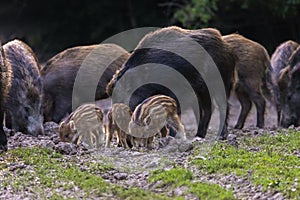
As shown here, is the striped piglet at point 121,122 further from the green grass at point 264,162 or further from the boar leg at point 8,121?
the boar leg at point 8,121

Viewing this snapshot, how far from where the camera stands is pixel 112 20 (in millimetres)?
17281

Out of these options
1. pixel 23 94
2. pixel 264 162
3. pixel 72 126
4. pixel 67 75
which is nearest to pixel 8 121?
pixel 23 94

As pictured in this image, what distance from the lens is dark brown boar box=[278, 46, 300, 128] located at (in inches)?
426

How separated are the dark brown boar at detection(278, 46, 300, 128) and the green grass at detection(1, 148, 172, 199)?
4620mm

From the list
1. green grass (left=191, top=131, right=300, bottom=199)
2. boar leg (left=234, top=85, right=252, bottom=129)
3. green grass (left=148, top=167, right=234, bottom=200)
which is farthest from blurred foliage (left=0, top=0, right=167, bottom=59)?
green grass (left=148, top=167, right=234, bottom=200)

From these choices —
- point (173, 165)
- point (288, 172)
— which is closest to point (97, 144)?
point (173, 165)

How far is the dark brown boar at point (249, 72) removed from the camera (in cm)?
1073

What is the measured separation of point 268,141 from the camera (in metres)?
8.23

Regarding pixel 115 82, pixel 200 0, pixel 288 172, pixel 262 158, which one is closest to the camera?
pixel 288 172

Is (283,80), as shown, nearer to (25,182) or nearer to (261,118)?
(261,118)

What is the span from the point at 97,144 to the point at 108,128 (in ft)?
1.23

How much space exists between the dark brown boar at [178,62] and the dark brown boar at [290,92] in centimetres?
181

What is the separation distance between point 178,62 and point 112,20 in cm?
855

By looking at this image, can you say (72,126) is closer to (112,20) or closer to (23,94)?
(23,94)
